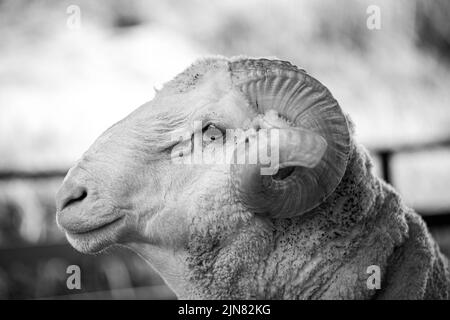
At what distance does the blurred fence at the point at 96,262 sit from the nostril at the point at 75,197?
284 cm

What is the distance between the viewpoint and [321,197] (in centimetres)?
138

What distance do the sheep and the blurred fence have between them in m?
2.85

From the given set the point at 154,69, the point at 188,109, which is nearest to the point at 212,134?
the point at 188,109

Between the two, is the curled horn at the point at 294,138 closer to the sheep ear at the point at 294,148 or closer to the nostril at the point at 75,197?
the sheep ear at the point at 294,148

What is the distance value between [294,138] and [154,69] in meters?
4.48

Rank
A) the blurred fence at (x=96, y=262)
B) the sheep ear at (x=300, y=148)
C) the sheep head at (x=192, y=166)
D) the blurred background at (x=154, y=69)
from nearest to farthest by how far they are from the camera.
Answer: the sheep ear at (x=300, y=148) → the sheep head at (x=192, y=166) → the blurred fence at (x=96, y=262) → the blurred background at (x=154, y=69)

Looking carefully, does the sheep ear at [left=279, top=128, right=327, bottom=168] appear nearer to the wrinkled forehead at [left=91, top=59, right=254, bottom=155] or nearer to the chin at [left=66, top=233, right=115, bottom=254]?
the wrinkled forehead at [left=91, top=59, right=254, bottom=155]

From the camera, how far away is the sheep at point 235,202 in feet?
4.57

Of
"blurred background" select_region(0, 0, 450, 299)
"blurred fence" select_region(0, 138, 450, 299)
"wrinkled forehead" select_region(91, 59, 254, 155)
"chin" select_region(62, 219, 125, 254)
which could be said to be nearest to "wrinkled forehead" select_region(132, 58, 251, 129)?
"wrinkled forehead" select_region(91, 59, 254, 155)

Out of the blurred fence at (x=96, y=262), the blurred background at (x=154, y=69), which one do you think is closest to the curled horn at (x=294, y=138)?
the blurred fence at (x=96, y=262)

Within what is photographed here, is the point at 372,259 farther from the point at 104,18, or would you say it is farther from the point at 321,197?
the point at 104,18

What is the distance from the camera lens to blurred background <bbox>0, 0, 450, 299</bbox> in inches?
221

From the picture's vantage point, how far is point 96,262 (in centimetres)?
577
